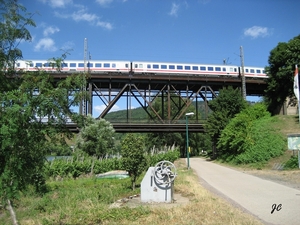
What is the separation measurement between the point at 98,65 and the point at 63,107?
146 feet

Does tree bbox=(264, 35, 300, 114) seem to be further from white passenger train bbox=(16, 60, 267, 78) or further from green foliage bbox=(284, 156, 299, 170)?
green foliage bbox=(284, 156, 299, 170)

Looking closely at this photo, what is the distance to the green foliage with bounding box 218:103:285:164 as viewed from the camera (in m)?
28.1

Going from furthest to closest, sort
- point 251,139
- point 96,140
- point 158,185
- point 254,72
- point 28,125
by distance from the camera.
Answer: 1. point 254,72
2. point 96,140
3. point 251,139
4. point 158,185
5. point 28,125

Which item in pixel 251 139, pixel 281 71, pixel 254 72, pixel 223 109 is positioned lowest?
pixel 251 139

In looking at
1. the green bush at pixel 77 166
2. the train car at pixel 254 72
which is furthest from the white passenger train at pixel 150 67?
the green bush at pixel 77 166

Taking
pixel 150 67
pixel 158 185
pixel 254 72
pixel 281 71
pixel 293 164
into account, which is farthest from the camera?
pixel 254 72

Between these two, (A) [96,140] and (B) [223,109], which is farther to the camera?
(A) [96,140]

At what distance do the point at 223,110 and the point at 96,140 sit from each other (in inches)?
711

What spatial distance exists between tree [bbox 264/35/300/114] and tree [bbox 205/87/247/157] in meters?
5.91

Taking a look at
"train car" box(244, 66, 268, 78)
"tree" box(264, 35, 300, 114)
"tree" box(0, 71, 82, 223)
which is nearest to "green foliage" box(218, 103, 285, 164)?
"tree" box(264, 35, 300, 114)

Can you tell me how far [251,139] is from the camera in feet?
102

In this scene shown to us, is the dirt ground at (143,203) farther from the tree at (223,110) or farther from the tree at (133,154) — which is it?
the tree at (223,110)

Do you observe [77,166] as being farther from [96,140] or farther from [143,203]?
[143,203]

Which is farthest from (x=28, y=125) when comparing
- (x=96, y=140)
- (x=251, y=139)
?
(x=96, y=140)
